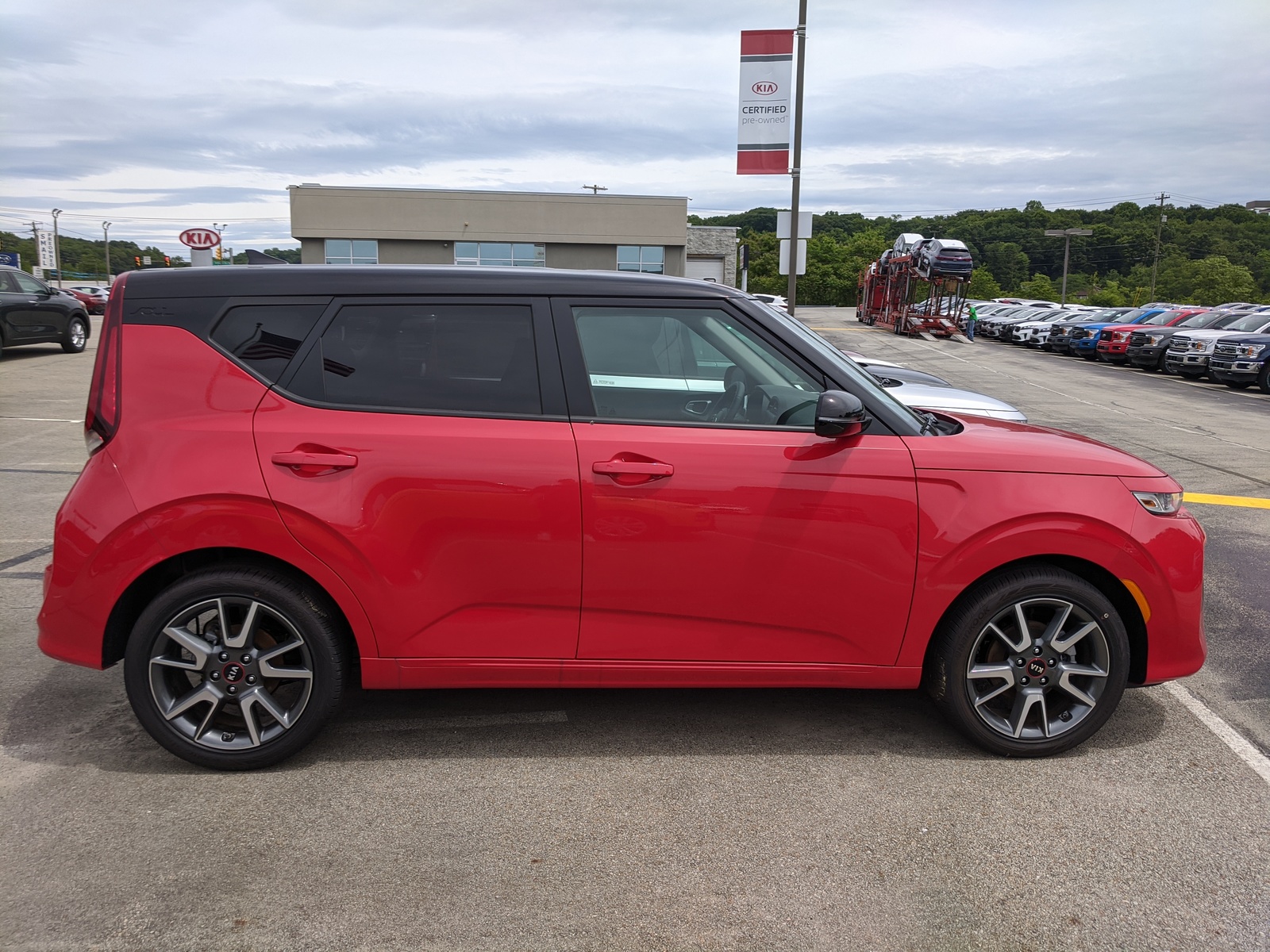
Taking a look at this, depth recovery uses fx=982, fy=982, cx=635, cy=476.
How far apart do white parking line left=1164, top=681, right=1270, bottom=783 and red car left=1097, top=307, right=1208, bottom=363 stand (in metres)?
28.2

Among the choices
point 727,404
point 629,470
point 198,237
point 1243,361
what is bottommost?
point 1243,361

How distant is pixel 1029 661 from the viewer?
12.1 ft

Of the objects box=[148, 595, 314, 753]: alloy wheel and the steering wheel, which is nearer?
box=[148, 595, 314, 753]: alloy wheel

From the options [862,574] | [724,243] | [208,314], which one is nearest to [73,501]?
[208,314]

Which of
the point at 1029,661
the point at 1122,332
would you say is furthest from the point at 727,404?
the point at 1122,332

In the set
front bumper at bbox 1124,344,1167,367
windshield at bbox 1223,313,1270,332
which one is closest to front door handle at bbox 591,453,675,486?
windshield at bbox 1223,313,1270,332

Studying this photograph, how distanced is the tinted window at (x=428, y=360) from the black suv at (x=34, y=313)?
65.0 feet

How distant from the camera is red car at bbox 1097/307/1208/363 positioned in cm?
2994

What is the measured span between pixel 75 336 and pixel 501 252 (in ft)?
95.4

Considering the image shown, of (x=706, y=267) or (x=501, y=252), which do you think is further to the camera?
(x=706, y=267)

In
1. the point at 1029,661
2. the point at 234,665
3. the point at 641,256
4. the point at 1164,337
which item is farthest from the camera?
the point at 641,256

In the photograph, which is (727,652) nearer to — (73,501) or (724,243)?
(73,501)

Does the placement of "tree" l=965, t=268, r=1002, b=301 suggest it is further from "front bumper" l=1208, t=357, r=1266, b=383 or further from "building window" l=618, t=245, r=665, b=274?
"front bumper" l=1208, t=357, r=1266, b=383

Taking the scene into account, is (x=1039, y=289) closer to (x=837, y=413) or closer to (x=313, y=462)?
(x=837, y=413)
